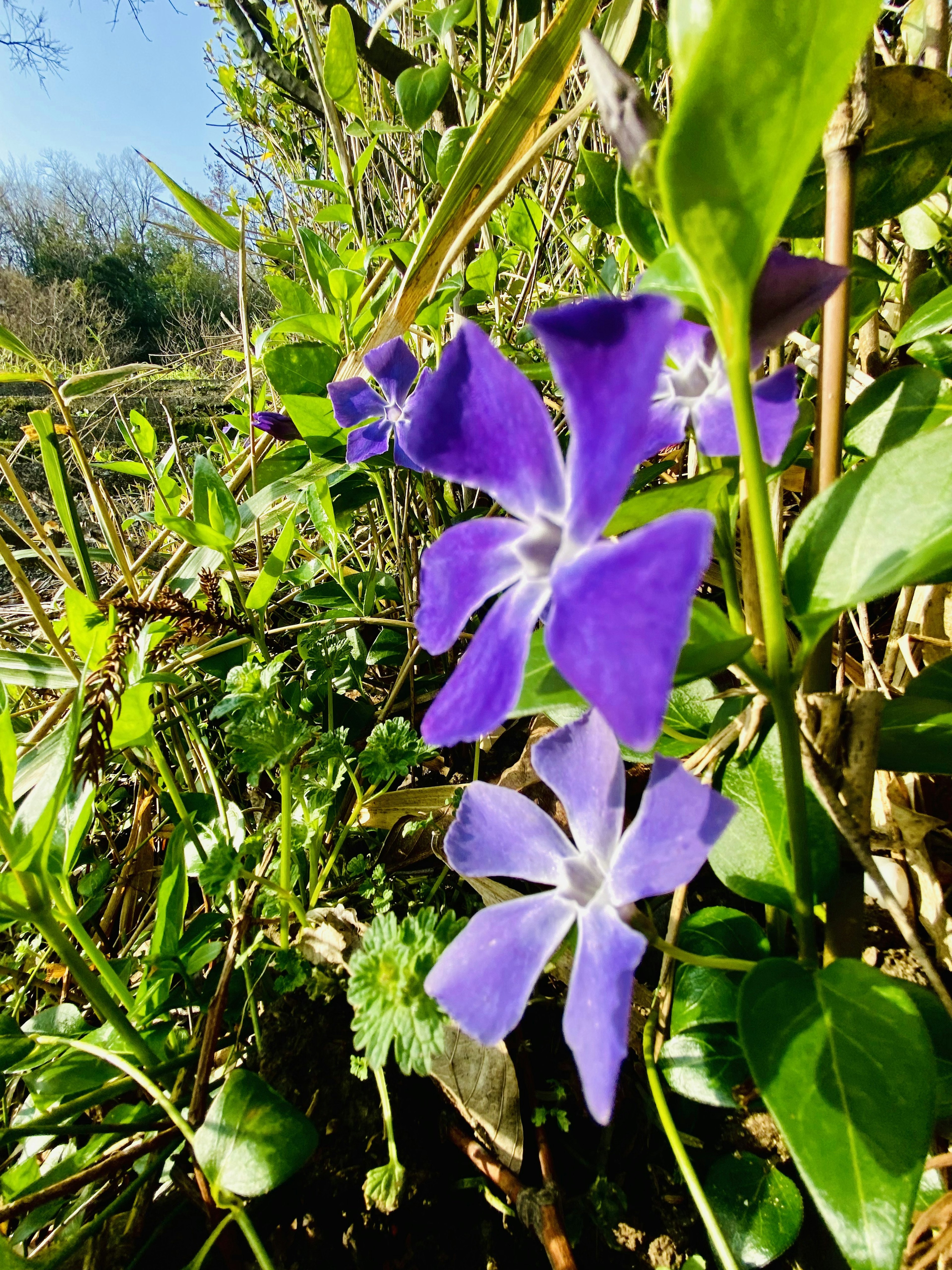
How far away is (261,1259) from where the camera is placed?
0.50 metres

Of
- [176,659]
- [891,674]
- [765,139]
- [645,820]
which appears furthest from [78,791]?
[891,674]

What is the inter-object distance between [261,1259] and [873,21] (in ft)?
2.39

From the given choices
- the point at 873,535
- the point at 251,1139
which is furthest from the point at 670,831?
the point at 251,1139

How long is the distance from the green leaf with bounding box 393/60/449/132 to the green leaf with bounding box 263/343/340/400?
31 cm

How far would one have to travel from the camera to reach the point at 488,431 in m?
0.39

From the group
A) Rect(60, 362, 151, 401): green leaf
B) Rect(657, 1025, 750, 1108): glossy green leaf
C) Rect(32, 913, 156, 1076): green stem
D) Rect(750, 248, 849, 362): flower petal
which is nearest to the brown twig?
Rect(32, 913, 156, 1076): green stem

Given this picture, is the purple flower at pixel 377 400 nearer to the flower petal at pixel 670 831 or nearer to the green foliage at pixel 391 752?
the green foliage at pixel 391 752

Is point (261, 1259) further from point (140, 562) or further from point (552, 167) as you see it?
point (552, 167)

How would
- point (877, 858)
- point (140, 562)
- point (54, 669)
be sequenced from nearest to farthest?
point (877, 858)
point (54, 669)
point (140, 562)

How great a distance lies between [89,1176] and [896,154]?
1.01 meters

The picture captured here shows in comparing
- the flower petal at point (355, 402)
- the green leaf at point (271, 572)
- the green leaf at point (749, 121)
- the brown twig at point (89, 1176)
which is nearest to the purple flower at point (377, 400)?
the flower petal at point (355, 402)

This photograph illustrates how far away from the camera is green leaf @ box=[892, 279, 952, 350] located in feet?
2.00

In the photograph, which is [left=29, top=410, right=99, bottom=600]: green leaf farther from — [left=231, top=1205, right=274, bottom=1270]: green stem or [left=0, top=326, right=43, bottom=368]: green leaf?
[left=231, top=1205, right=274, bottom=1270]: green stem

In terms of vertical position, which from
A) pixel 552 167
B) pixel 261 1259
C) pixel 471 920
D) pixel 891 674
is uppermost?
pixel 552 167
